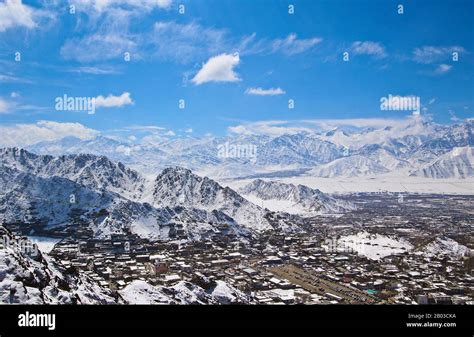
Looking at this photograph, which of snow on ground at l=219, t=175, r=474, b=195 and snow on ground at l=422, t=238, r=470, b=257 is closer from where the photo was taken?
snow on ground at l=422, t=238, r=470, b=257

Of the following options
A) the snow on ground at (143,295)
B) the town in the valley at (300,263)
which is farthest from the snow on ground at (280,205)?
the snow on ground at (143,295)

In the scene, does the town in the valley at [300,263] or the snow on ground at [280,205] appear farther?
the snow on ground at [280,205]

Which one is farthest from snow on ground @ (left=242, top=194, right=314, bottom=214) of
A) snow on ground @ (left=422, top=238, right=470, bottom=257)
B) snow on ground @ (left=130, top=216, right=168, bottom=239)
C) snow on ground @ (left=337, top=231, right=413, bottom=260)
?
snow on ground @ (left=422, top=238, right=470, bottom=257)

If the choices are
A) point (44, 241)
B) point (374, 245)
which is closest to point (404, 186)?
point (374, 245)

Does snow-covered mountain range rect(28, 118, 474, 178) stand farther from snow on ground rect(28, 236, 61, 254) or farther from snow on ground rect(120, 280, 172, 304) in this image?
snow on ground rect(120, 280, 172, 304)

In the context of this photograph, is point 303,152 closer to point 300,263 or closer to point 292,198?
point 292,198

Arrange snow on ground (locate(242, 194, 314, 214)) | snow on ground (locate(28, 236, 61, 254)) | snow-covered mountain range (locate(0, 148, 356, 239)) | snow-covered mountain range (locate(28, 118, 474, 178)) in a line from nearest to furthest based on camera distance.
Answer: snow on ground (locate(28, 236, 61, 254)) < snow-covered mountain range (locate(0, 148, 356, 239)) < snow on ground (locate(242, 194, 314, 214)) < snow-covered mountain range (locate(28, 118, 474, 178))

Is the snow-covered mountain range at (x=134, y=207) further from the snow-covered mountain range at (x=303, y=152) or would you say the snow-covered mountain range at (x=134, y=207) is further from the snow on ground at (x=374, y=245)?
the snow-covered mountain range at (x=303, y=152)
